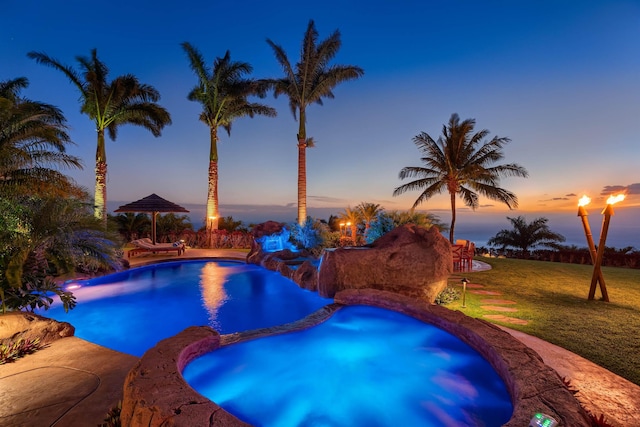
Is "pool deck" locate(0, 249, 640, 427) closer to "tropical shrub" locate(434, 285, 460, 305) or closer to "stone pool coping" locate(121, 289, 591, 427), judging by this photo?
"stone pool coping" locate(121, 289, 591, 427)

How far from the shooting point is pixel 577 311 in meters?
5.82

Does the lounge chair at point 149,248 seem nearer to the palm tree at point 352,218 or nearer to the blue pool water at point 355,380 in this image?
the palm tree at point 352,218

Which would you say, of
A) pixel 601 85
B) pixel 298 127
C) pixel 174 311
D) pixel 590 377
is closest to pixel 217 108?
pixel 298 127

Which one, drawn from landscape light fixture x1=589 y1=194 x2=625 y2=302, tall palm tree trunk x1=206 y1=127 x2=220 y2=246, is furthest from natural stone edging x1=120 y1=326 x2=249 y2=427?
tall palm tree trunk x1=206 y1=127 x2=220 y2=246

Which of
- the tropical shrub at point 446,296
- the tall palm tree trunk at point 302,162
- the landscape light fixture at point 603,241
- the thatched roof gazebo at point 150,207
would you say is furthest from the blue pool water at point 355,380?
the thatched roof gazebo at point 150,207

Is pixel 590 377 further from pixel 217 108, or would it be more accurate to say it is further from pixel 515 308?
pixel 217 108

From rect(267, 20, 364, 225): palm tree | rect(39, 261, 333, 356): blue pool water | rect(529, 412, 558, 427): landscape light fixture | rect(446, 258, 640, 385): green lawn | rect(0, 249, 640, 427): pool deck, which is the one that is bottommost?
rect(39, 261, 333, 356): blue pool water

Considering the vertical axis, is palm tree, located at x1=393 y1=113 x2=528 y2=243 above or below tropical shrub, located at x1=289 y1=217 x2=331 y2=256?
above

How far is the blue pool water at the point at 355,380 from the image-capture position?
10.6 ft

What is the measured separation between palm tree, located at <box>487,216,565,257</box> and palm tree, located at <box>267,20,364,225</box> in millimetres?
17436

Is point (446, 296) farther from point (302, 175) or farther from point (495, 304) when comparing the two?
point (302, 175)

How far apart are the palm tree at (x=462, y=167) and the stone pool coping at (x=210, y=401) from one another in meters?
13.5

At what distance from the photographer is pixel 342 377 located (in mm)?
4070

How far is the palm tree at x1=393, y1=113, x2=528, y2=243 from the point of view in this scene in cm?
1677
